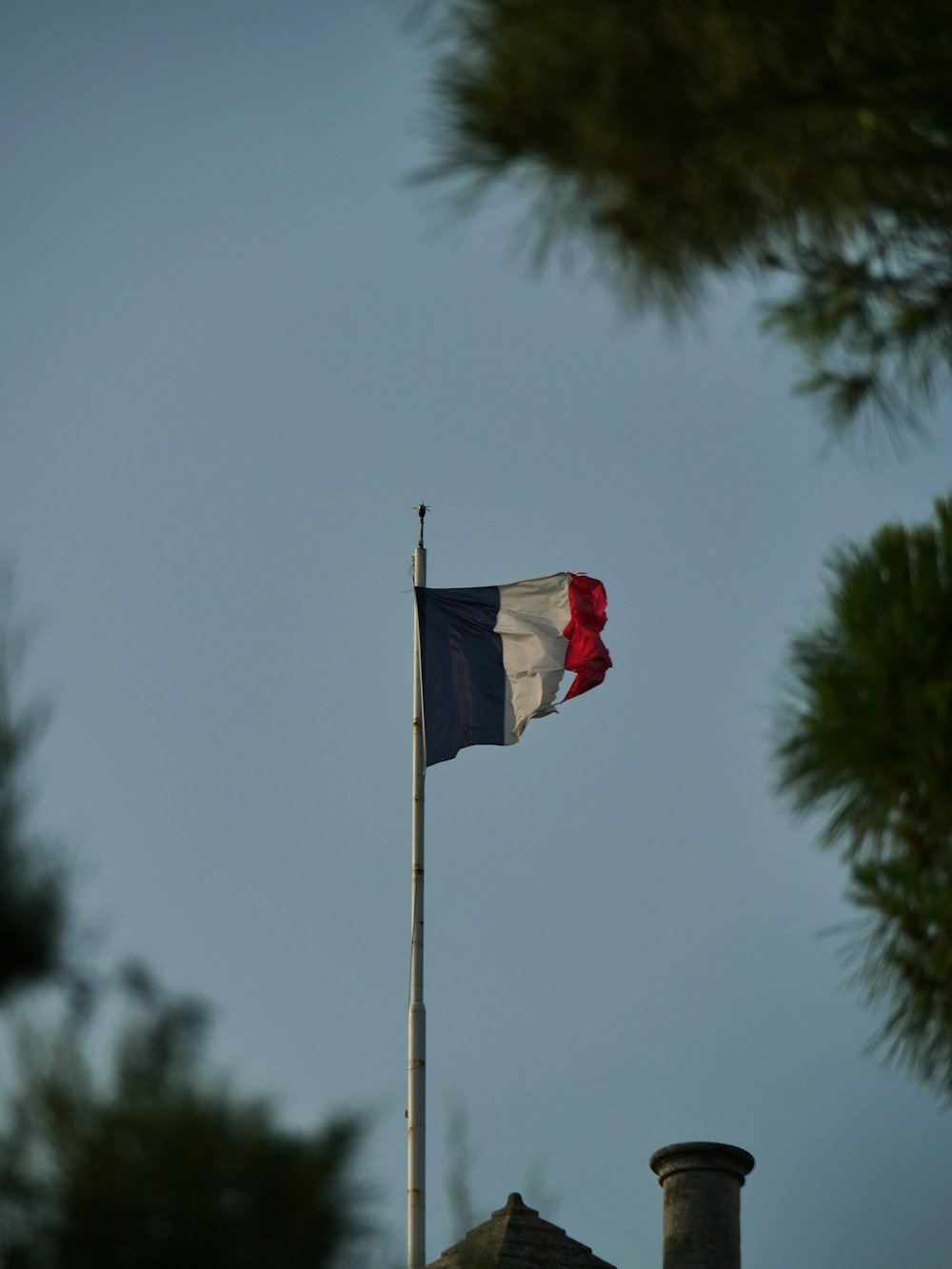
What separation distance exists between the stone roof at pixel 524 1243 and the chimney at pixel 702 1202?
83 centimetres

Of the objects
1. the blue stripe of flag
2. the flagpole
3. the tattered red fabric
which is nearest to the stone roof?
the flagpole

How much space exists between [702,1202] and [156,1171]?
11.3m

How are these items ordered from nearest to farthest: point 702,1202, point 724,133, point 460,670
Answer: point 724,133, point 702,1202, point 460,670

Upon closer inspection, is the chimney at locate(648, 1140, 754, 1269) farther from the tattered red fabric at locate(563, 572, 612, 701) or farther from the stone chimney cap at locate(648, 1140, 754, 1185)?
the tattered red fabric at locate(563, 572, 612, 701)

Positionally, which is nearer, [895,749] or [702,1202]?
[895,749]

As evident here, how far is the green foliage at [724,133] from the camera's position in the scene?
21.6ft

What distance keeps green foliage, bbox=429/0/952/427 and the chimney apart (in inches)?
392

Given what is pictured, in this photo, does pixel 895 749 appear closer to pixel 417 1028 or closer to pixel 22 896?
pixel 22 896

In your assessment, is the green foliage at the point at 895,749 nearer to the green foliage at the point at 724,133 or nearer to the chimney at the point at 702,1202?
the green foliage at the point at 724,133

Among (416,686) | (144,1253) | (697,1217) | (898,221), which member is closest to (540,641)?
(416,686)

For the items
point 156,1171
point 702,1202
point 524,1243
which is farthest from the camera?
point 702,1202

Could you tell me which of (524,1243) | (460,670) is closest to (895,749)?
(524,1243)

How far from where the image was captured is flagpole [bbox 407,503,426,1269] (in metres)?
14.5

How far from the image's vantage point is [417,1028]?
1568 centimetres
